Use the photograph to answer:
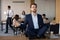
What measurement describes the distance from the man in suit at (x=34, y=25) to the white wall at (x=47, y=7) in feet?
26.2

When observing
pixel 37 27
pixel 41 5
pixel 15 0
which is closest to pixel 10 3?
pixel 15 0

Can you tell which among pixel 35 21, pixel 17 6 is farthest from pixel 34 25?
pixel 17 6

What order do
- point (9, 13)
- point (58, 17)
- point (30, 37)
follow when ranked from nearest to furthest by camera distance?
point (30, 37) → point (9, 13) → point (58, 17)

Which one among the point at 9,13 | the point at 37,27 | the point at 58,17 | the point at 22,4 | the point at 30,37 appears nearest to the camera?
the point at 30,37

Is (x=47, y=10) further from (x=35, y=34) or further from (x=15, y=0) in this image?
(x=35, y=34)

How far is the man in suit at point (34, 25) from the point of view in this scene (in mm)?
2776

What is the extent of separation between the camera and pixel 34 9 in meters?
2.79

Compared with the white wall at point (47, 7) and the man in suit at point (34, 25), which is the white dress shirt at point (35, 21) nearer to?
the man in suit at point (34, 25)

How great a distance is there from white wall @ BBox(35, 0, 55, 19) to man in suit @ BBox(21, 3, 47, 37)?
7983 millimetres

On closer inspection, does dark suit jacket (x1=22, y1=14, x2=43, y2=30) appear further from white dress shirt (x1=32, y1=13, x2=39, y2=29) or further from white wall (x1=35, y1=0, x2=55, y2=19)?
white wall (x1=35, y1=0, x2=55, y2=19)

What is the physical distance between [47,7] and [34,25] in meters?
8.18

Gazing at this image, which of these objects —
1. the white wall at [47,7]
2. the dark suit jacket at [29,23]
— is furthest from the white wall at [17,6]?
the dark suit jacket at [29,23]

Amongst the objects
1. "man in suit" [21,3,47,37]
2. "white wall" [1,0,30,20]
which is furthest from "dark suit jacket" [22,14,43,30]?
"white wall" [1,0,30,20]

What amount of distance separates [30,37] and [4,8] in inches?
323
